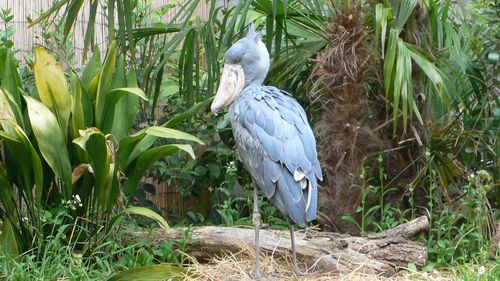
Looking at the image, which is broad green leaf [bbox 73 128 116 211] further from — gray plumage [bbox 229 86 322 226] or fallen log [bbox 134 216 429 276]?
gray plumage [bbox 229 86 322 226]

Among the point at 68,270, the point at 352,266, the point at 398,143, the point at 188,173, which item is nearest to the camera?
the point at 68,270

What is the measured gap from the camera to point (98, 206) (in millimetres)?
5102

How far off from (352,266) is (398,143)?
1.34m

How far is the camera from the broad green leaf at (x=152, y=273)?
4664 mm

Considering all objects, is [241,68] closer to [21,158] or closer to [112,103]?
[112,103]

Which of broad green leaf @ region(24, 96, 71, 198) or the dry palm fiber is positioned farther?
the dry palm fiber

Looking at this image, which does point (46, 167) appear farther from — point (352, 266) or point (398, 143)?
point (398, 143)

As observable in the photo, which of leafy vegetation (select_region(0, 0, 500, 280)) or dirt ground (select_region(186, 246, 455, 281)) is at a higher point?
leafy vegetation (select_region(0, 0, 500, 280))

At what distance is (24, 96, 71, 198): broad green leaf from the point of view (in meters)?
4.88

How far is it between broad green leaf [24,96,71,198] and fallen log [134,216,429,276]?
0.60m

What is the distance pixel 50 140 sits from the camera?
4934 mm

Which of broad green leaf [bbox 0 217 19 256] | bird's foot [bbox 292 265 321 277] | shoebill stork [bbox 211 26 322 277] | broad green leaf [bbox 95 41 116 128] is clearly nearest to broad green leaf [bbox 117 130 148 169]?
broad green leaf [bbox 95 41 116 128]

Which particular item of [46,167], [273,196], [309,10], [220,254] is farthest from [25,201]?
[309,10]

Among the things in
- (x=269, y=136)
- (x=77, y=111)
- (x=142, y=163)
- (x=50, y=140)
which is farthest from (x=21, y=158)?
(x=269, y=136)
